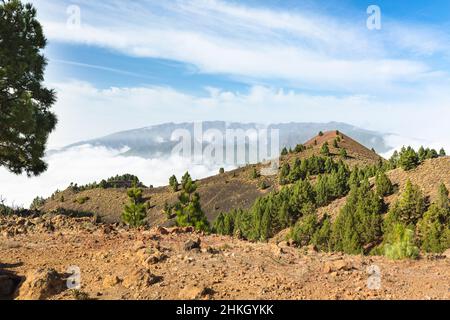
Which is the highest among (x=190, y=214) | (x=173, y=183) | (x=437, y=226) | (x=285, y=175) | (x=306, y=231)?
(x=285, y=175)

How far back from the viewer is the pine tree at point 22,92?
17.7 metres

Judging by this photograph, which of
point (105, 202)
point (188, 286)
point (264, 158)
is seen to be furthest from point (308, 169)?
point (188, 286)

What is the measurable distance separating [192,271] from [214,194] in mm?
114402

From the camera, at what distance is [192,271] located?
32.7 feet

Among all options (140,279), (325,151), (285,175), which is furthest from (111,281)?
(325,151)

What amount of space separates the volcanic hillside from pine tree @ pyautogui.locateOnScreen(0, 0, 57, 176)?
8515 cm

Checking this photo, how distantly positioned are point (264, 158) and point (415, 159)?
87.1 m

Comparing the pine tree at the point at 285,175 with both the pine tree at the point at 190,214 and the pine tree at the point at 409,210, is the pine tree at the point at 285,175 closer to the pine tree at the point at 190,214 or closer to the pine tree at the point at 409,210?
the pine tree at the point at 190,214

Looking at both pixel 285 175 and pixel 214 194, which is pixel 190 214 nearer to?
pixel 285 175

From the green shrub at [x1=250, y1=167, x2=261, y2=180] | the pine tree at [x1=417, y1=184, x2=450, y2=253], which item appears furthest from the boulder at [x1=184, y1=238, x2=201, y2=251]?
the green shrub at [x1=250, y1=167, x2=261, y2=180]

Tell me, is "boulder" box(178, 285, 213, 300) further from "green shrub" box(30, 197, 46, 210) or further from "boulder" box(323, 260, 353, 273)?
"green shrub" box(30, 197, 46, 210)

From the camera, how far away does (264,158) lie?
155875 mm

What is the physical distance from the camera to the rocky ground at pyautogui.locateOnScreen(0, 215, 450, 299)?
8914mm
